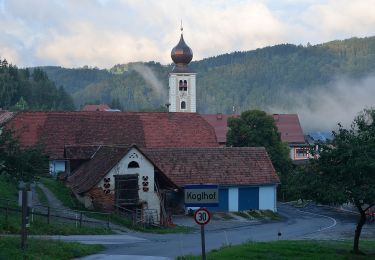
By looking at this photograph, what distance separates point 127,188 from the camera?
36125 millimetres

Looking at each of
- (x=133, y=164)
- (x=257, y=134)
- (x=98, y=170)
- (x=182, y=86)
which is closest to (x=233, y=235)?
(x=133, y=164)

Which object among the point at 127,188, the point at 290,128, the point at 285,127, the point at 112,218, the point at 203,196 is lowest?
the point at 112,218

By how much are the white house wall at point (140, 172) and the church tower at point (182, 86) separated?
59.9 meters

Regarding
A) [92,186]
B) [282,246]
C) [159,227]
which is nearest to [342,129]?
[282,246]

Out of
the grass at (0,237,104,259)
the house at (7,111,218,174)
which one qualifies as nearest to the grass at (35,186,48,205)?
the house at (7,111,218,174)

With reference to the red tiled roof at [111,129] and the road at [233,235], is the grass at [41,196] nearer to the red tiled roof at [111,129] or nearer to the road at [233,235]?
the road at [233,235]

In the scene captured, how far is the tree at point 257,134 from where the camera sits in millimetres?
58656

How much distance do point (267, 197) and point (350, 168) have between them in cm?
2324

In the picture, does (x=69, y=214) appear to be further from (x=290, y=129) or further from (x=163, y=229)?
(x=290, y=129)

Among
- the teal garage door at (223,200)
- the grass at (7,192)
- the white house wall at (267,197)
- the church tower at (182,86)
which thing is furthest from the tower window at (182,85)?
the grass at (7,192)

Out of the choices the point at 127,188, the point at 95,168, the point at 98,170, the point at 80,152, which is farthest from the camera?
the point at 80,152

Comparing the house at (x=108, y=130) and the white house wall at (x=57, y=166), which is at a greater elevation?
the house at (x=108, y=130)

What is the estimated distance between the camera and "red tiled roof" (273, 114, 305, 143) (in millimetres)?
96625

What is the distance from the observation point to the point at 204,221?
596 inches
